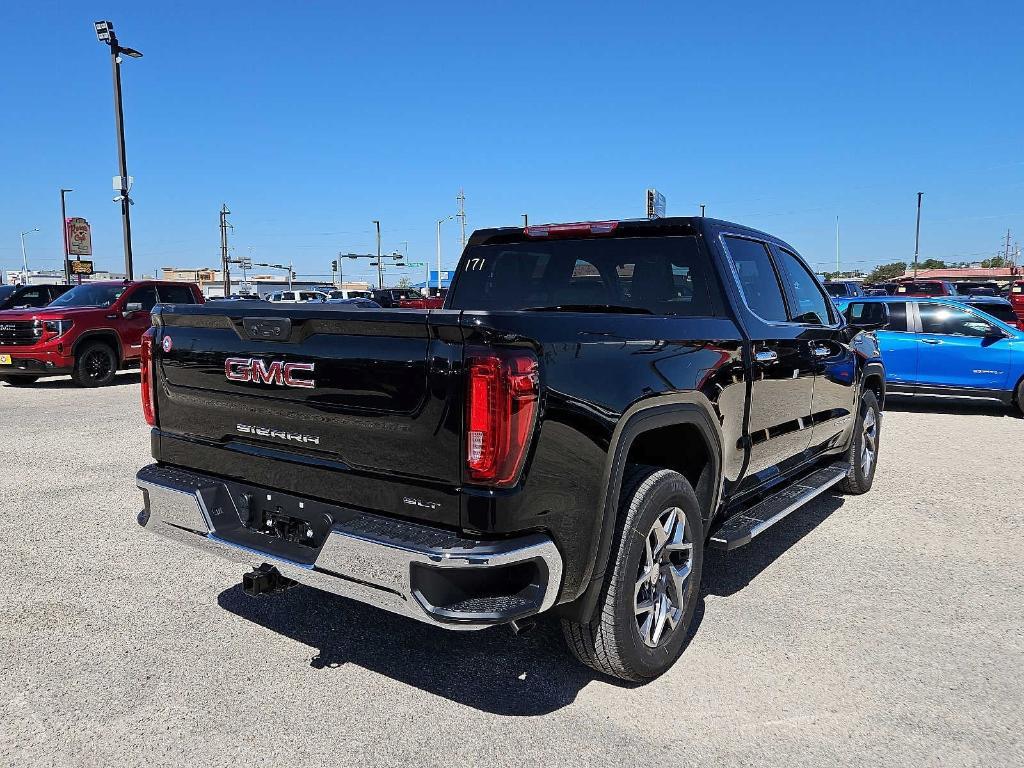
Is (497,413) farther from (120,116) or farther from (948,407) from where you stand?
(120,116)

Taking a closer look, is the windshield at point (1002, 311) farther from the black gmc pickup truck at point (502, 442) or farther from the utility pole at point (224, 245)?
the utility pole at point (224, 245)

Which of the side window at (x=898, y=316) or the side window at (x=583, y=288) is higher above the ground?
the side window at (x=583, y=288)

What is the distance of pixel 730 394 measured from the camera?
3.71 m

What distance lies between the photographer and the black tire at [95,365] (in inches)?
529

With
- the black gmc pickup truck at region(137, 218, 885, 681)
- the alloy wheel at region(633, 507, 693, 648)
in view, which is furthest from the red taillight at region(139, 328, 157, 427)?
the alloy wheel at region(633, 507, 693, 648)

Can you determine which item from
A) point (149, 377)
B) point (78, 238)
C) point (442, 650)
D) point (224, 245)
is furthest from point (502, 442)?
point (224, 245)

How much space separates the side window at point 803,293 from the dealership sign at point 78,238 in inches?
1243

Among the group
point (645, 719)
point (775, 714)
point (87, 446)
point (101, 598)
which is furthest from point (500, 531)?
point (87, 446)

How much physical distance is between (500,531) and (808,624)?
2.08 meters

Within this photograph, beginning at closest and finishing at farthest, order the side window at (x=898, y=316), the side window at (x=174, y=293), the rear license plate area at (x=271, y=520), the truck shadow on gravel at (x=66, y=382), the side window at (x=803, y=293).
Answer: the rear license plate area at (x=271, y=520)
the side window at (x=803, y=293)
the side window at (x=898, y=316)
the truck shadow on gravel at (x=66, y=382)
the side window at (x=174, y=293)

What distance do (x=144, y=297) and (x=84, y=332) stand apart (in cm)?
156

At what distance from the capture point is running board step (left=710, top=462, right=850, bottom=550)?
3623mm

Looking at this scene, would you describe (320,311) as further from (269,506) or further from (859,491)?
(859,491)

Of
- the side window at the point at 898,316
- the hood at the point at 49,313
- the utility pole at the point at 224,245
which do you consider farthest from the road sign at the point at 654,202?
the utility pole at the point at 224,245
